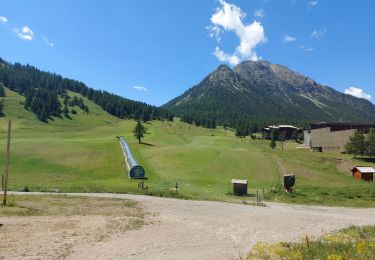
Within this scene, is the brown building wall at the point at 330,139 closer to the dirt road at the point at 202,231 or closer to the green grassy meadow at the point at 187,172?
the green grassy meadow at the point at 187,172

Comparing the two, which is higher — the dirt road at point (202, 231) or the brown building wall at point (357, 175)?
the brown building wall at point (357, 175)

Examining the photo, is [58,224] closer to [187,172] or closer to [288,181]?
[288,181]

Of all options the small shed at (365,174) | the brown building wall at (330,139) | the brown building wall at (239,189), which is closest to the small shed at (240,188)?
the brown building wall at (239,189)

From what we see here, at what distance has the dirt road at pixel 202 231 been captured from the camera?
20875 mm

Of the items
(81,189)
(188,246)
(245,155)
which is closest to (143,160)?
(245,155)

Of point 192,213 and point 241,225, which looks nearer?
point 241,225

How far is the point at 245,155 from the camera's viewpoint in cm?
10119

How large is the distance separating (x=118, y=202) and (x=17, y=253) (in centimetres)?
2175

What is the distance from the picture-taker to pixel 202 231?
90.3ft

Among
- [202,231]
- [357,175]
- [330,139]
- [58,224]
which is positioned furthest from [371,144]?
[58,224]

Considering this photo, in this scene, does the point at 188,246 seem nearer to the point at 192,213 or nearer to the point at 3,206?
the point at 192,213

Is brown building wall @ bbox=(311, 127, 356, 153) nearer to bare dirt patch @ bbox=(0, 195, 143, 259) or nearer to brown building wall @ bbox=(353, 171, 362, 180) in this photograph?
brown building wall @ bbox=(353, 171, 362, 180)

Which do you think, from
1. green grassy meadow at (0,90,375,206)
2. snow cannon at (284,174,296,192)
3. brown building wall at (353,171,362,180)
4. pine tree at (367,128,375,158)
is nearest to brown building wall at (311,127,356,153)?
pine tree at (367,128,375,158)

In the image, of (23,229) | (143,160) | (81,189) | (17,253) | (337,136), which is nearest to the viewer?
(17,253)
